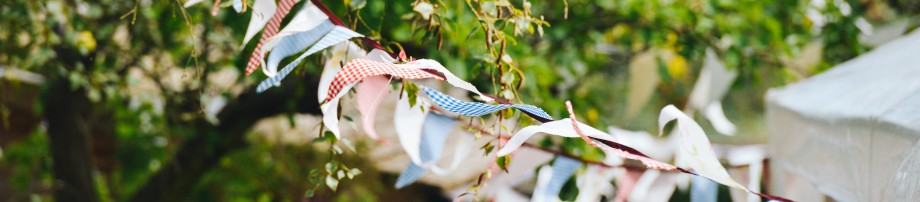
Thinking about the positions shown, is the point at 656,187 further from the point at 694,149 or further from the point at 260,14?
the point at 260,14

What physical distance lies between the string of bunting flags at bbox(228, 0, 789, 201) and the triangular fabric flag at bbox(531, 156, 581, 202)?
26.6 inches

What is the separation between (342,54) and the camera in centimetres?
163

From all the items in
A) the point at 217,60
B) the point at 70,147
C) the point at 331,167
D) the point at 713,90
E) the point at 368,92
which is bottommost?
the point at 331,167

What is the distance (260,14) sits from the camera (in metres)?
1.58

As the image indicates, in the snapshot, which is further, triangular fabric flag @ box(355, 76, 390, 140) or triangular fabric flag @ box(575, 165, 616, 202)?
triangular fabric flag @ box(575, 165, 616, 202)

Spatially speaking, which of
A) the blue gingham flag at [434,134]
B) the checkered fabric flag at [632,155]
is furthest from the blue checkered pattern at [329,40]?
the blue gingham flag at [434,134]

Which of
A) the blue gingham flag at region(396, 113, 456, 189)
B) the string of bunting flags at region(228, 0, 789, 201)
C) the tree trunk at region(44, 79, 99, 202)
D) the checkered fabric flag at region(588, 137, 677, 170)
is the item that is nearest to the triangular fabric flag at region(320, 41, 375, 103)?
the string of bunting flags at region(228, 0, 789, 201)

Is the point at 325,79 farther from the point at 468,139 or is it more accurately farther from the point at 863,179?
the point at 468,139

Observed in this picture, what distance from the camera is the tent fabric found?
1575mm

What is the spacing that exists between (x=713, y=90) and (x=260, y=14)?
3.25 metres

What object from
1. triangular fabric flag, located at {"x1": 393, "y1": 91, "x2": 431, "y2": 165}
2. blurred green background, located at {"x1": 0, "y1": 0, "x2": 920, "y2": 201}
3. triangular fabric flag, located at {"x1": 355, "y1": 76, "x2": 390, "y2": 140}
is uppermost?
blurred green background, located at {"x1": 0, "y1": 0, "x2": 920, "y2": 201}

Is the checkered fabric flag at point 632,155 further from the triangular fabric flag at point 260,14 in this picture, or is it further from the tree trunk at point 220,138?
the tree trunk at point 220,138

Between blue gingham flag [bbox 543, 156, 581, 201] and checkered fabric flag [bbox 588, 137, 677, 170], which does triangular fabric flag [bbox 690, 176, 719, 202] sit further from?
checkered fabric flag [bbox 588, 137, 677, 170]

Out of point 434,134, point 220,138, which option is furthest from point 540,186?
point 220,138
